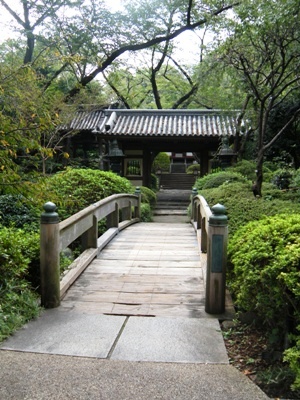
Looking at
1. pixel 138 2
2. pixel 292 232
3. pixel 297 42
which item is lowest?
pixel 292 232

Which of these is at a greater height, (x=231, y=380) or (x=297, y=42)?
(x=297, y=42)

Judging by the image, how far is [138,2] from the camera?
1795 cm

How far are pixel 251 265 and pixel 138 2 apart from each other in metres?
18.2

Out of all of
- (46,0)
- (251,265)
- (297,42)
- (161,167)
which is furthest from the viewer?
(161,167)

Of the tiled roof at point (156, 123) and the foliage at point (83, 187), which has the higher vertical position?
the tiled roof at point (156, 123)

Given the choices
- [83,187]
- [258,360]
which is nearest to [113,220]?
[83,187]

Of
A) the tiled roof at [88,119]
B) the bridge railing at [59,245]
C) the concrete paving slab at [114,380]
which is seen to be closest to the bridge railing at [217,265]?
the concrete paving slab at [114,380]

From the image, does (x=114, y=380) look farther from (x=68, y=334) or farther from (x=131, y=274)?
(x=131, y=274)

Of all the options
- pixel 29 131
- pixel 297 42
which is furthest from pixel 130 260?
pixel 297 42

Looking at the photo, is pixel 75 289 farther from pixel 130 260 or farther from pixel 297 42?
pixel 297 42

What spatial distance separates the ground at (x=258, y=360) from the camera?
7.43 feet

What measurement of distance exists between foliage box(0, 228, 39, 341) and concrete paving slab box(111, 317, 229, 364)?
89 cm

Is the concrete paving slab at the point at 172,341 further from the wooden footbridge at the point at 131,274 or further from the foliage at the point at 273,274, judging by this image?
the foliage at the point at 273,274

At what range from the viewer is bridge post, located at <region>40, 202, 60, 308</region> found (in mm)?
3504
